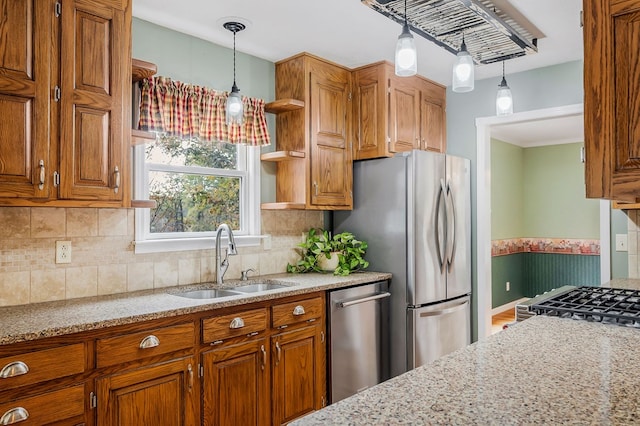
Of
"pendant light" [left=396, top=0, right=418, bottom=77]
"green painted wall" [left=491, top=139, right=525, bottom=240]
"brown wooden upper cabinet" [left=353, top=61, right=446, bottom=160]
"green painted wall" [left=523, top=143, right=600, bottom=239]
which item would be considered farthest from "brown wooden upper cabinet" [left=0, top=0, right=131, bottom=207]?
"green painted wall" [left=523, top=143, right=600, bottom=239]

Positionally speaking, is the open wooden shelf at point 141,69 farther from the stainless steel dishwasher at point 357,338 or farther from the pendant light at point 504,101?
the pendant light at point 504,101

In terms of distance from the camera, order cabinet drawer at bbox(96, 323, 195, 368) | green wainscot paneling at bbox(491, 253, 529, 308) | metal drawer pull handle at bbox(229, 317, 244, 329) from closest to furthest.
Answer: cabinet drawer at bbox(96, 323, 195, 368) → metal drawer pull handle at bbox(229, 317, 244, 329) → green wainscot paneling at bbox(491, 253, 529, 308)

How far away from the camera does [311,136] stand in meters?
3.47

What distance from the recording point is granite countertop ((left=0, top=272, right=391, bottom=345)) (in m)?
1.85

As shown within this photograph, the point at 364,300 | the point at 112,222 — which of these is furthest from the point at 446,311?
the point at 112,222

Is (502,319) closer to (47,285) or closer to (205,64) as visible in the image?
(205,64)

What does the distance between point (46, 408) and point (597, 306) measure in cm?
221

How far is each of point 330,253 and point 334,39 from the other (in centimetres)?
149

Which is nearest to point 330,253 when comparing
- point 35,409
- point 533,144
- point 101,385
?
point 101,385

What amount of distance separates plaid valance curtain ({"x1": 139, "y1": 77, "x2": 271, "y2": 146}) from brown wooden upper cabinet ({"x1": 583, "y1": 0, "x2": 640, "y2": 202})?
235 cm

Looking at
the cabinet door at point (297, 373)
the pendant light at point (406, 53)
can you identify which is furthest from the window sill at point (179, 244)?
the pendant light at point (406, 53)

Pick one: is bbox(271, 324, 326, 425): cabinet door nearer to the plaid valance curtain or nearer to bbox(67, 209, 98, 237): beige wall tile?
bbox(67, 209, 98, 237): beige wall tile

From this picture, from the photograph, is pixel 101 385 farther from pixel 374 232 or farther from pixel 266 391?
pixel 374 232

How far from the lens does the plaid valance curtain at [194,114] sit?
9.37 ft
